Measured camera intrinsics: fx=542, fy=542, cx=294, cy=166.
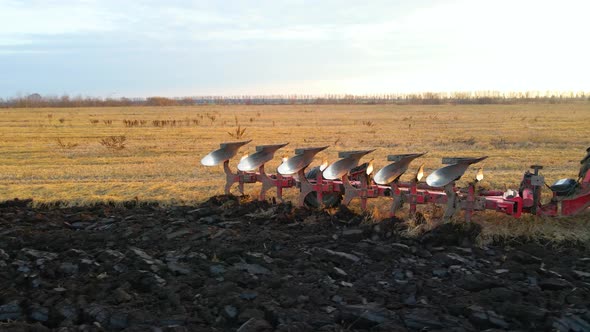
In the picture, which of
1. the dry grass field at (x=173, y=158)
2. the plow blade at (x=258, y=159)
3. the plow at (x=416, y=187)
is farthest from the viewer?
the dry grass field at (x=173, y=158)

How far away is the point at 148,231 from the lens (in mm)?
7340

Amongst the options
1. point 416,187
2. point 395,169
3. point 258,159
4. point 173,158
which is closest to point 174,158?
point 173,158

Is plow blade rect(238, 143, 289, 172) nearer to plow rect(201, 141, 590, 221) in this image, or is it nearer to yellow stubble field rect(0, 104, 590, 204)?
plow rect(201, 141, 590, 221)

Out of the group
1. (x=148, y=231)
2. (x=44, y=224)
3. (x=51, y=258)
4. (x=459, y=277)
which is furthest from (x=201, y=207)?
(x=459, y=277)

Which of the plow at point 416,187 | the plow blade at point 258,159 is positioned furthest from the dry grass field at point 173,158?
the plow at point 416,187

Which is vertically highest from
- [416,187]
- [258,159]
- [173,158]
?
[258,159]

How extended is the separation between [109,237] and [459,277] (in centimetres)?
435

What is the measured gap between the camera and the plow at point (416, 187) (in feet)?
23.0

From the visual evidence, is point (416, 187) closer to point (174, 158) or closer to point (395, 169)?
point (395, 169)

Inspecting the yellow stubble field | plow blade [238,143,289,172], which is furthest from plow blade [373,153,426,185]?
the yellow stubble field

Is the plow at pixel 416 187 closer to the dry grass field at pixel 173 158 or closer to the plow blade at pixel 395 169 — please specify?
the plow blade at pixel 395 169

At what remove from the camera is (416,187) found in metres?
7.63

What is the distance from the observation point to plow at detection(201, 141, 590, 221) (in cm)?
702

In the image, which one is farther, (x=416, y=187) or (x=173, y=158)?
(x=173, y=158)
